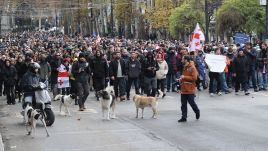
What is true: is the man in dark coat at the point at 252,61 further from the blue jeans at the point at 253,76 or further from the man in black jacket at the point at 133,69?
the man in black jacket at the point at 133,69

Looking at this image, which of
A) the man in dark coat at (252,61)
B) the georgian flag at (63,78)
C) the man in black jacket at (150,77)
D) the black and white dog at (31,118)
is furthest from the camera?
the man in dark coat at (252,61)

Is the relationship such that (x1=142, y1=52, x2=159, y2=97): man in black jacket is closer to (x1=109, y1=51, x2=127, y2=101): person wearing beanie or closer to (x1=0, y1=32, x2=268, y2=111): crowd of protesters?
(x1=0, y1=32, x2=268, y2=111): crowd of protesters

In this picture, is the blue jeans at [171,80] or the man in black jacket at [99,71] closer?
the man in black jacket at [99,71]

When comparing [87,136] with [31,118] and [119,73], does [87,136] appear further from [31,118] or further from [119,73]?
[119,73]

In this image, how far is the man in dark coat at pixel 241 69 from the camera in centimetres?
2256

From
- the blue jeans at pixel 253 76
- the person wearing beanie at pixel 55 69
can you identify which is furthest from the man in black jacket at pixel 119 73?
the blue jeans at pixel 253 76

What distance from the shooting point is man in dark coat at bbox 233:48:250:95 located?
74.0ft

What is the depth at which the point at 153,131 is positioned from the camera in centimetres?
1438

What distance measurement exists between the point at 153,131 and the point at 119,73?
819 centimetres

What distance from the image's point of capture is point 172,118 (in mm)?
16531

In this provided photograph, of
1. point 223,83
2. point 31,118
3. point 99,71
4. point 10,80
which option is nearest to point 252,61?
point 223,83

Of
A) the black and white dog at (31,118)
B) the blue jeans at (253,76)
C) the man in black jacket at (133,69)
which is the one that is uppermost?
the man in black jacket at (133,69)

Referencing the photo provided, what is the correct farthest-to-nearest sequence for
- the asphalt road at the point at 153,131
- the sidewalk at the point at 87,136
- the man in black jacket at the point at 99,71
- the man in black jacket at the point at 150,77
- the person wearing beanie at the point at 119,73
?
the person wearing beanie at the point at 119,73 < the man in black jacket at the point at 99,71 < the man in black jacket at the point at 150,77 < the sidewalk at the point at 87,136 < the asphalt road at the point at 153,131

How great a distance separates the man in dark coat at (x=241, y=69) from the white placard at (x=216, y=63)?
0.50 meters
